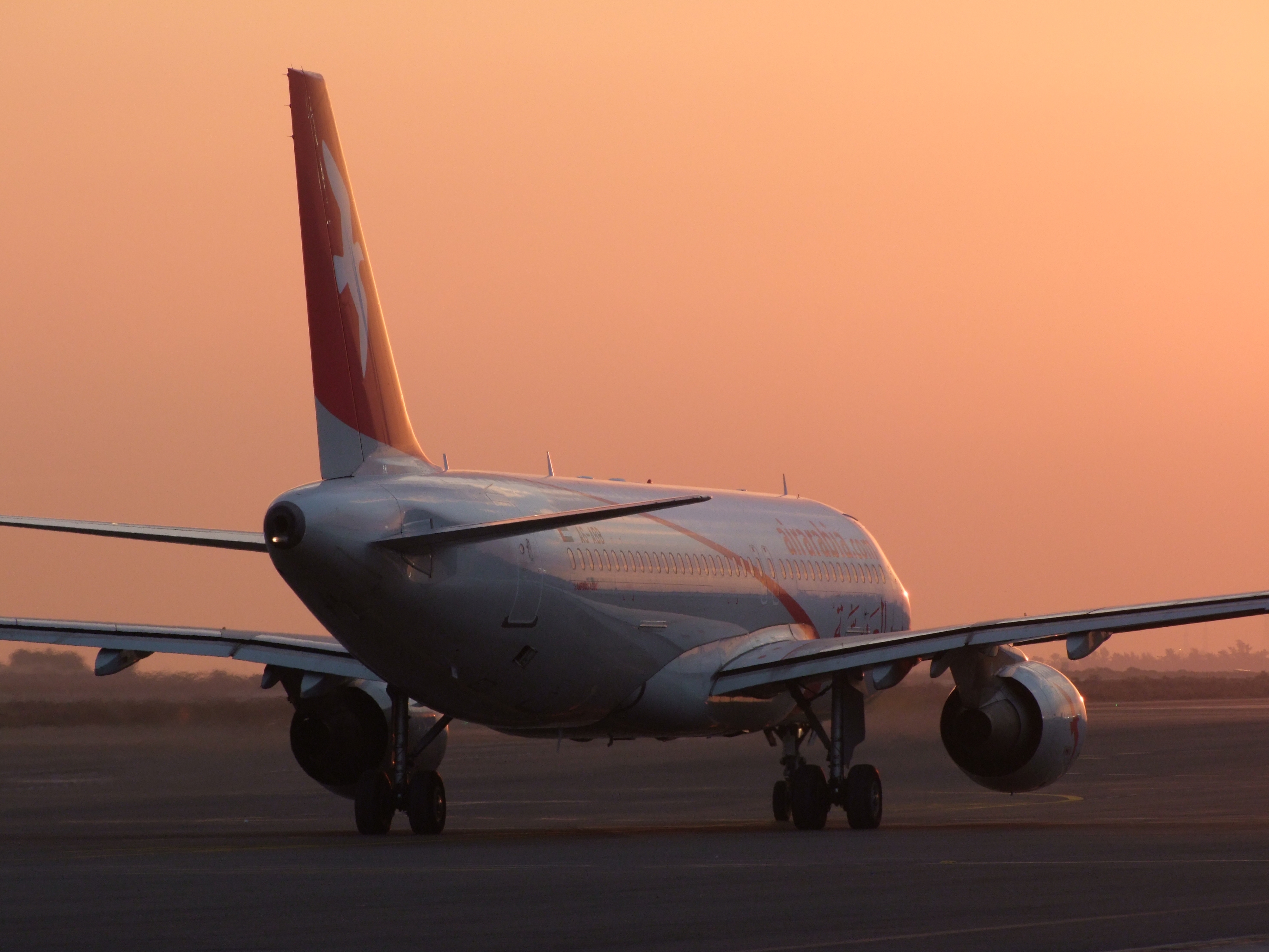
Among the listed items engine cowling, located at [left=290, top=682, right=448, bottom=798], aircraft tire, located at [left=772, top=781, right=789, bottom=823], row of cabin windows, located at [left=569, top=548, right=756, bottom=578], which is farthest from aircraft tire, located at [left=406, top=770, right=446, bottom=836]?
aircraft tire, located at [left=772, top=781, right=789, bottom=823]

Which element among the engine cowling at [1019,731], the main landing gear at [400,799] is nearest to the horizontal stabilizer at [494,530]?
the main landing gear at [400,799]

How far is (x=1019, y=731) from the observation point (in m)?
26.7

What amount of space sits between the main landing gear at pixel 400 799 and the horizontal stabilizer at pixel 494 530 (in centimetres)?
335

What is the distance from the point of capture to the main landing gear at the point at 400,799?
82.7 feet

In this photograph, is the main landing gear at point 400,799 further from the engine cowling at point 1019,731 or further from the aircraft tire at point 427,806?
the engine cowling at point 1019,731

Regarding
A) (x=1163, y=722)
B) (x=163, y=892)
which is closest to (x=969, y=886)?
(x=163, y=892)

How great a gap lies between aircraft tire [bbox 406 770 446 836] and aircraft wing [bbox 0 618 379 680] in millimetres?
2286

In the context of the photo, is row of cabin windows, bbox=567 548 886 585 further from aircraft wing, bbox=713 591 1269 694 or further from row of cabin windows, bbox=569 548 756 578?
aircraft wing, bbox=713 591 1269 694

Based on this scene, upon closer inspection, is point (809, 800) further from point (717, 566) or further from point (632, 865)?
point (632, 865)

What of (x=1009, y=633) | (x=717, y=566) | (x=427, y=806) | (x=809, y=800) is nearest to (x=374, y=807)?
(x=427, y=806)

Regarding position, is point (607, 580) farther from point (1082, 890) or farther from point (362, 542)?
point (1082, 890)

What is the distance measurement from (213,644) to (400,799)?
3.82m

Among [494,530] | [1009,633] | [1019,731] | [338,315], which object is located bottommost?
[1019,731]

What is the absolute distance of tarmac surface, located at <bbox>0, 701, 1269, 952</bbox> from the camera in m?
14.0
